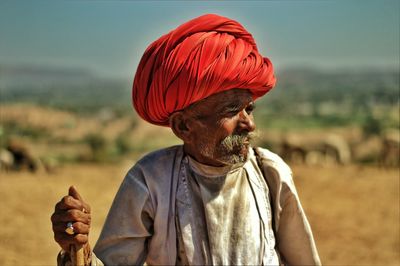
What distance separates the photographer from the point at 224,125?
9.80 ft

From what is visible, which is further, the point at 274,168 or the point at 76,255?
the point at 274,168

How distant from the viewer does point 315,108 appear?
6825 centimetres

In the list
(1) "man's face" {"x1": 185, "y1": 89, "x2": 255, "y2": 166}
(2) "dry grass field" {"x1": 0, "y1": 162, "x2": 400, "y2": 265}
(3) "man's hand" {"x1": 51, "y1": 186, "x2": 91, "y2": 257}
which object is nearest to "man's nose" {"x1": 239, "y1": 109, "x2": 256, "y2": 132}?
(1) "man's face" {"x1": 185, "y1": 89, "x2": 255, "y2": 166}

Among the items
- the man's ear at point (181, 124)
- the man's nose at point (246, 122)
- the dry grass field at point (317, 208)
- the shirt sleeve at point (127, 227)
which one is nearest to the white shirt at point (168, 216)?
the shirt sleeve at point (127, 227)

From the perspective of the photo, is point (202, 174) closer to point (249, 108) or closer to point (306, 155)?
point (249, 108)

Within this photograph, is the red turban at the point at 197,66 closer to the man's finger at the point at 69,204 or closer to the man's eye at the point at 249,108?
the man's eye at the point at 249,108

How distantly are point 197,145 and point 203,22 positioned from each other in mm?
583

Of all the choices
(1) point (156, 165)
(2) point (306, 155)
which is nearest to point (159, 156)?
(1) point (156, 165)

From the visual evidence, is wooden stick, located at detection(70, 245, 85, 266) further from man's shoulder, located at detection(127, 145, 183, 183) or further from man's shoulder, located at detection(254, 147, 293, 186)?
man's shoulder, located at detection(254, 147, 293, 186)

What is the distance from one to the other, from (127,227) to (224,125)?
661 mm

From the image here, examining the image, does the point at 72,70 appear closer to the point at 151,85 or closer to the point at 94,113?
the point at 94,113

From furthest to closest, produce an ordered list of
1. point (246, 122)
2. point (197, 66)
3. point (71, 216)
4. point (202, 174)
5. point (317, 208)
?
point (317, 208) < point (202, 174) < point (246, 122) < point (197, 66) < point (71, 216)

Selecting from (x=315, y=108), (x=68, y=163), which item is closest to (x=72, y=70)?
(x=315, y=108)

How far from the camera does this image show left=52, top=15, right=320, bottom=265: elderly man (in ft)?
9.70
